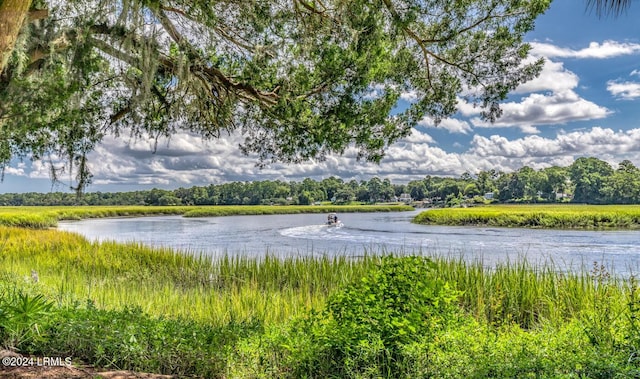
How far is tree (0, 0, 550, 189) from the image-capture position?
5547 millimetres

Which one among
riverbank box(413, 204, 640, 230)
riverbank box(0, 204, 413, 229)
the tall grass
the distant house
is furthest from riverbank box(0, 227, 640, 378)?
the distant house

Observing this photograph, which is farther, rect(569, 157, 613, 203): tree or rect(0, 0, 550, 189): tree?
rect(569, 157, 613, 203): tree

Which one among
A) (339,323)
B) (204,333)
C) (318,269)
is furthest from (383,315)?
(318,269)

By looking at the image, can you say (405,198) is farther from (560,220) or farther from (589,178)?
(560,220)

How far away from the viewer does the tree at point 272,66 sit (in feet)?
18.2

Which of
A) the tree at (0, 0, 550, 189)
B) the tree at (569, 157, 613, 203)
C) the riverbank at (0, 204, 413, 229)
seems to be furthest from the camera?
the tree at (569, 157, 613, 203)

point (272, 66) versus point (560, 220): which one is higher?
point (272, 66)

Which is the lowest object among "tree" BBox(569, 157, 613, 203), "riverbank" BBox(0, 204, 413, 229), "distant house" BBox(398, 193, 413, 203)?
"riverbank" BBox(0, 204, 413, 229)

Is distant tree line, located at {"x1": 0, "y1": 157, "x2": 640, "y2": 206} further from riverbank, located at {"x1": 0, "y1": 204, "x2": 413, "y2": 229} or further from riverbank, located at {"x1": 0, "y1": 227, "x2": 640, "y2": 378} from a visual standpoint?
riverbank, located at {"x1": 0, "y1": 227, "x2": 640, "y2": 378}

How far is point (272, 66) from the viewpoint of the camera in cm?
692

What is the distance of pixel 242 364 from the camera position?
3434 mm

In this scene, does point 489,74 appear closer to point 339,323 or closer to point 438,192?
point 339,323

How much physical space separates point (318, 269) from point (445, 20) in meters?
5.67

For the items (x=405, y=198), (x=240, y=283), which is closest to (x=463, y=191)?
(x=405, y=198)
